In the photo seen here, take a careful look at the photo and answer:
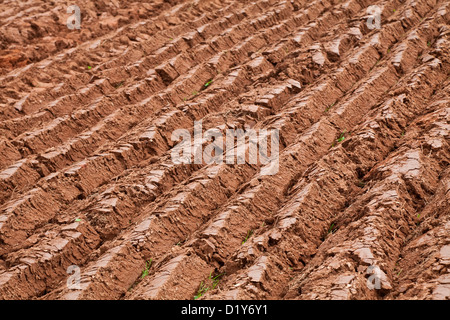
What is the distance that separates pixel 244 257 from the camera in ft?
14.0

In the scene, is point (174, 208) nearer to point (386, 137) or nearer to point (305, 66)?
point (386, 137)

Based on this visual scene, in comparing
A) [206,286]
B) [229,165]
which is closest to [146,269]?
[206,286]

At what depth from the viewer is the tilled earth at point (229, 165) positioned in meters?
4.15

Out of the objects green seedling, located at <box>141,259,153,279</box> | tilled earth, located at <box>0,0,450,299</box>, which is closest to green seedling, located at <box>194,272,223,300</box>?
tilled earth, located at <box>0,0,450,299</box>

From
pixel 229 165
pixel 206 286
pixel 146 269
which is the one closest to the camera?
pixel 206 286

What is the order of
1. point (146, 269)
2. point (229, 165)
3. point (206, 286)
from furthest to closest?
point (229, 165) < point (146, 269) < point (206, 286)

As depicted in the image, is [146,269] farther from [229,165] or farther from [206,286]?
[229,165]

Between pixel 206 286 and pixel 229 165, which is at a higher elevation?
pixel 229 165

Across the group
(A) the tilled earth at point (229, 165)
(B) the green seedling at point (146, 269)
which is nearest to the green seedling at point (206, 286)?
(A) the tilled earth at point (229, 165)

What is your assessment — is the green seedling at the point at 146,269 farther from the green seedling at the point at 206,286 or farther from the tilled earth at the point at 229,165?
the green seedling at the point at 206,286

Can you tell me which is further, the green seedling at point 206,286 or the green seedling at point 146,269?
the green seedling at point 146,269

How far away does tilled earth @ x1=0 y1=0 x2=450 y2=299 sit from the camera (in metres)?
4.15

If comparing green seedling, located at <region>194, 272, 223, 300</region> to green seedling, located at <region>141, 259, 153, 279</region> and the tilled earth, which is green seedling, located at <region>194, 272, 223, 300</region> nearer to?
the tilled earth

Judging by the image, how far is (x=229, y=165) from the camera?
5.50 meters
